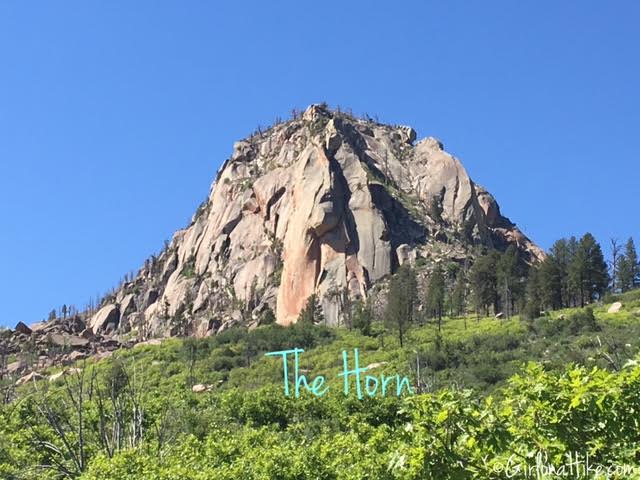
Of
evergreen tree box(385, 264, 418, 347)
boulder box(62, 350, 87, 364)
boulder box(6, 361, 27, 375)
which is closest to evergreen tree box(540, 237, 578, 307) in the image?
evergreen tree box(385, 264, 418, 347)

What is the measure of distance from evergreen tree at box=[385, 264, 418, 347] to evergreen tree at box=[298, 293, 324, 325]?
402 inches

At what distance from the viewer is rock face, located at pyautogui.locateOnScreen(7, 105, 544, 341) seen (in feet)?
351

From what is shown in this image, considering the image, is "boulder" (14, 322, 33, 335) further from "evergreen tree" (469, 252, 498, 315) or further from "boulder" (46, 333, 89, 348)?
"evergreen tree" (469, 252, 498, 315)

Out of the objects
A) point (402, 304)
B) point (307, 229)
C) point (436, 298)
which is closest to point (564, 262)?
point (436, 298)

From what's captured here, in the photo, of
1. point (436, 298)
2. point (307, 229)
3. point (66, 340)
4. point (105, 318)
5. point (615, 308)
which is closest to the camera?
point (615, 308)

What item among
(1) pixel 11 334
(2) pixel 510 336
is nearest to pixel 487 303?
(2) pixel 510 336

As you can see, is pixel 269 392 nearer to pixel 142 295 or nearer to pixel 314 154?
pixel 314 154

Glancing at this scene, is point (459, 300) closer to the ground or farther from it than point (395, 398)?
farther from it

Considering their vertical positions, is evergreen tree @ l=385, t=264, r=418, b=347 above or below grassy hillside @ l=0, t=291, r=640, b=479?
above

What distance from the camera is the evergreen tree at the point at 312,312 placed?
317 ft

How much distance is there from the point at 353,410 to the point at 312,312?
204 ft

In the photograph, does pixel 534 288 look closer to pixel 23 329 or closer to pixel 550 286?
pixel 550 286

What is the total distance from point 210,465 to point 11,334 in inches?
3755

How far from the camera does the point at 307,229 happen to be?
351 ft
